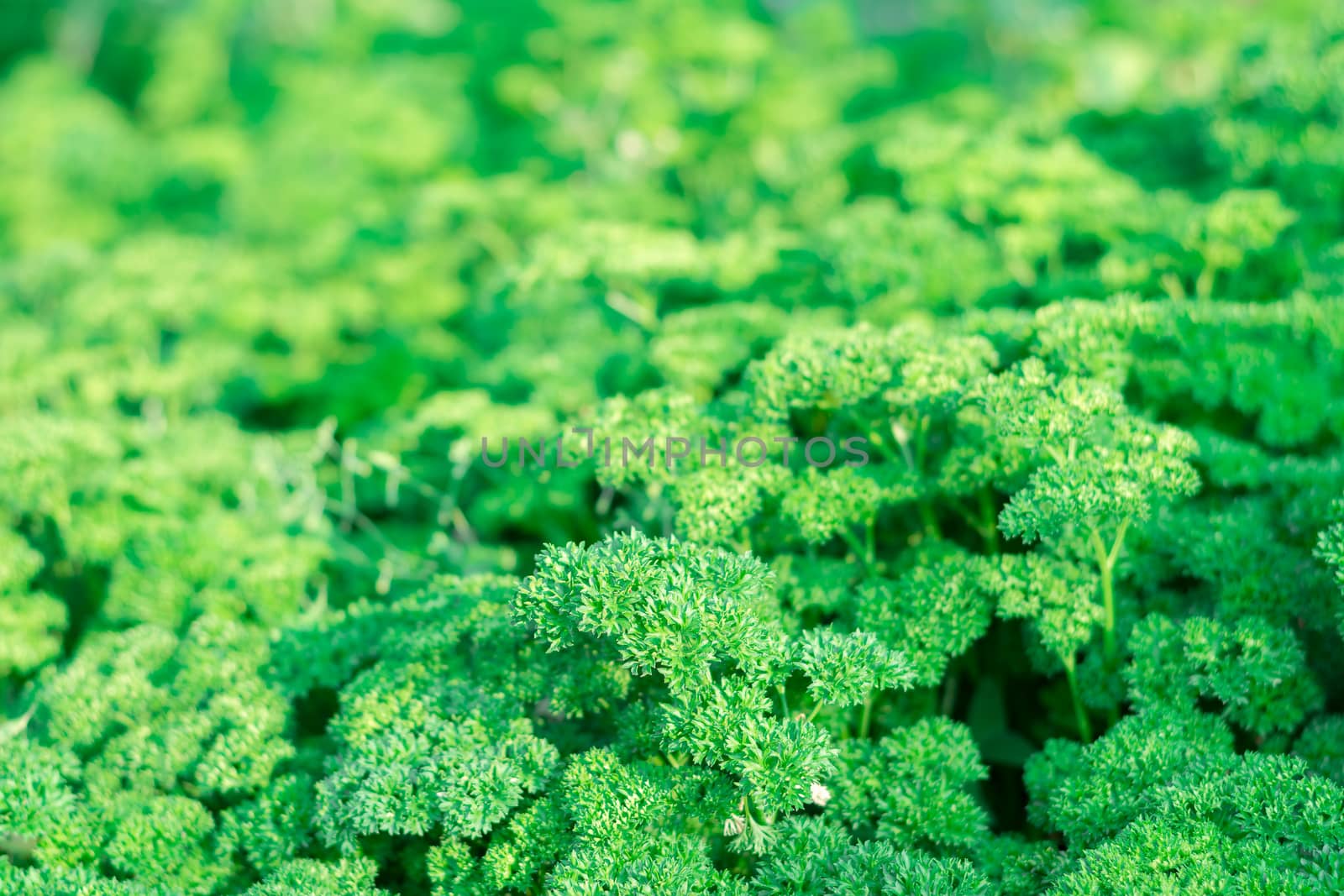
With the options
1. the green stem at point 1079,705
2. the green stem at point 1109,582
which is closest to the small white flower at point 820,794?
the green stem at point 1079,705

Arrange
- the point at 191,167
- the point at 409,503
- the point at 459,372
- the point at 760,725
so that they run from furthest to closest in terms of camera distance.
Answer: the point at 191,167 → the point at 459,372 → the point at 409,503 → the point at 760,725

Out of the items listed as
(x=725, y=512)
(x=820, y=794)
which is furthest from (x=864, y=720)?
(x=725, y=512)

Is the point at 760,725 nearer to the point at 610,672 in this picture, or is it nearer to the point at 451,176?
the point at 610,672

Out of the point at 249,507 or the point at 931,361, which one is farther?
the point at 249,507

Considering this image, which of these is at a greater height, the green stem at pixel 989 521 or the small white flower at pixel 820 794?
the green stem at pixel 989 521

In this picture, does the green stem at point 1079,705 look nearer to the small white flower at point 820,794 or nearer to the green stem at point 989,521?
the green stem at point 989,521

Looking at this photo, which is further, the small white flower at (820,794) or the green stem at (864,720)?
the green stem at (864,720)

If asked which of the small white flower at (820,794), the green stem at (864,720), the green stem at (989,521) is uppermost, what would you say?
the green stem at (989,521)

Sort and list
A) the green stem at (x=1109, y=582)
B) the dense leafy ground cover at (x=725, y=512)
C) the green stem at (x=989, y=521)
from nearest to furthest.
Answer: the dense leafy ground cover at (x=725, y=512) < the green stem at (x=1109, y=582) < the green stem at (x=989, y=521)

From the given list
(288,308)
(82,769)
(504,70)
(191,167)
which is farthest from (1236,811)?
(191,167)
